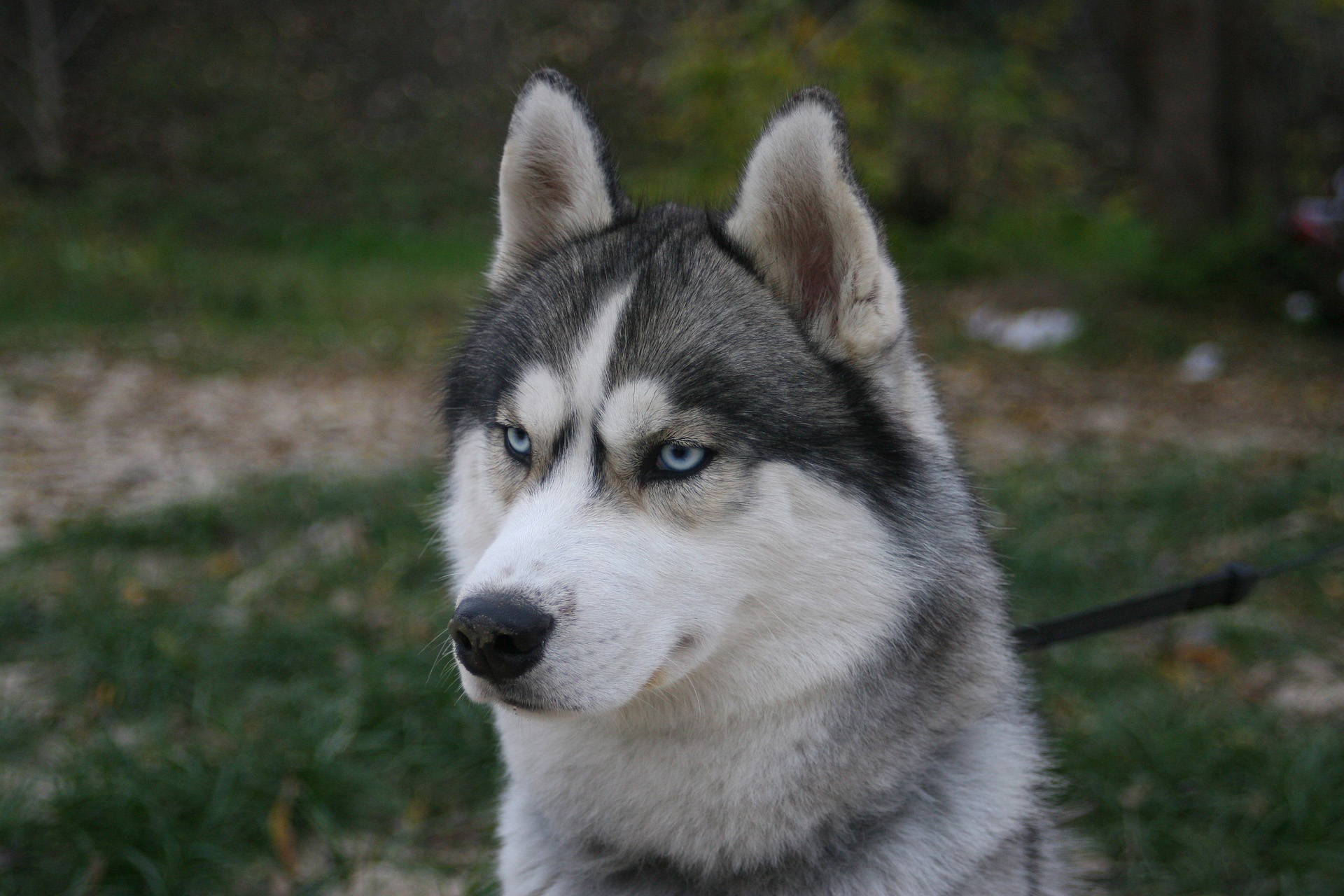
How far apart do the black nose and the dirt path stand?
429 cm

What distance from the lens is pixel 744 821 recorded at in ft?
6.36

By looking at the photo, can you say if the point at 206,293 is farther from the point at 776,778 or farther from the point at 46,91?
the point at 776,778

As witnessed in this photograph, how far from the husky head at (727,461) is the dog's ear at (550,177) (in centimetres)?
22

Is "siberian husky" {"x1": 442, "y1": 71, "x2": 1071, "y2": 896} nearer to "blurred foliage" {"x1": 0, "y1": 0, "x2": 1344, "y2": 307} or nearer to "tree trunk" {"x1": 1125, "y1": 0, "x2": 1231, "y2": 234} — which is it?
"blurred foliage" {"x1": 0, "y1": 0, "x2": 1344, "y2": 307}

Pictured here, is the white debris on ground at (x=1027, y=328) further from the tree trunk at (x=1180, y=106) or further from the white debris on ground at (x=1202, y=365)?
the tree trunk at (x=1180, y=106)

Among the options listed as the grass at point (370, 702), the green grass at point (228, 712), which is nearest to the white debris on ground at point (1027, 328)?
the grass at point (370, 702)

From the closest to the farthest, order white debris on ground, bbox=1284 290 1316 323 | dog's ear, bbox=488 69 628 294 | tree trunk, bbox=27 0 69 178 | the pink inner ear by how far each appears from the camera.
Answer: the pink inner ear
dog's ear, bbox=488 69 628 294
white debris on ground, bbox=1284 290 1316 323
tree trunk, bbox=27 0 69 178

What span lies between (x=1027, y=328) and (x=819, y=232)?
797 cm

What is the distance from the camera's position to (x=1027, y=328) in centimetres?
948

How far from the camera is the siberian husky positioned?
1.92 metres

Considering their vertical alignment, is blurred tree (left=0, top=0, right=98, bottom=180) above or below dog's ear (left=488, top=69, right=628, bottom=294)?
below

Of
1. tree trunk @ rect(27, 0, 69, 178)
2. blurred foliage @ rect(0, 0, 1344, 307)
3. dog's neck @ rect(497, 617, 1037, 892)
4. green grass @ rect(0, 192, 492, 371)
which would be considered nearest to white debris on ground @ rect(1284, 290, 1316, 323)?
blurred foliage @ rect(0, 0, 1344, 307)

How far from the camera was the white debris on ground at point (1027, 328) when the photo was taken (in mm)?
9312

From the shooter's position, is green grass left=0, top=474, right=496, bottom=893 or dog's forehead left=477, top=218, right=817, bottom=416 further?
green grass left=0, top=474, right=496, bottom=893
